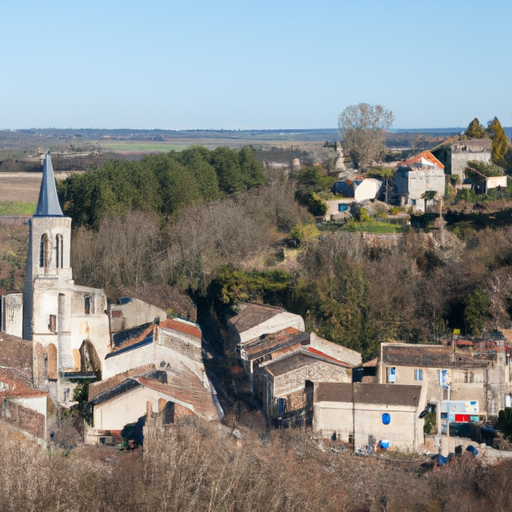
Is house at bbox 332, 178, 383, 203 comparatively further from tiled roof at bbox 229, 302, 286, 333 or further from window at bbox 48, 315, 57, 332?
window at bbox 48, 315, 57, 332

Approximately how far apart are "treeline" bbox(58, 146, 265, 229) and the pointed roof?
1252cm

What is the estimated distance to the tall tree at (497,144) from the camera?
51.0m

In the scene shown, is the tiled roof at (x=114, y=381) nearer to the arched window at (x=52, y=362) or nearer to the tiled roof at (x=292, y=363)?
the arched window at (x=52, y=362)

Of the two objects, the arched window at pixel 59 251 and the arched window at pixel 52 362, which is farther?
the arched window at pixel 59 251

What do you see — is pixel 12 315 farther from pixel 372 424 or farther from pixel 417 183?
pixel 417 183

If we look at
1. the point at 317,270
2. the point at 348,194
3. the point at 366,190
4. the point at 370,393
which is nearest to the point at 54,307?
the point at 370,393

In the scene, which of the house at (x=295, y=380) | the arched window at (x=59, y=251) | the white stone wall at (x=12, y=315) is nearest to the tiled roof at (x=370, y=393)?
the house at (x=295, y=380)

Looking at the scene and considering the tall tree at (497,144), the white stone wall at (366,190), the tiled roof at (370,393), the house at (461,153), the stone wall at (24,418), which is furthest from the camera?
the tall tree at (497,144)

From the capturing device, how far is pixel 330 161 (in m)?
54.4

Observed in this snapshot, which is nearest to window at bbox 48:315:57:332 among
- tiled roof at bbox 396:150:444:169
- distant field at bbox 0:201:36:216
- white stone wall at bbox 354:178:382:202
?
white stone wall at bbox 354:178:382:202

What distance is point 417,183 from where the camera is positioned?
145 ft

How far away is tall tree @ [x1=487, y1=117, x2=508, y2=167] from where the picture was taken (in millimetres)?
51000

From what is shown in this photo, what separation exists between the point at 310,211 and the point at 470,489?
25191 millimetres

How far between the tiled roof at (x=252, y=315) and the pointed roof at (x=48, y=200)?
6.26 m
